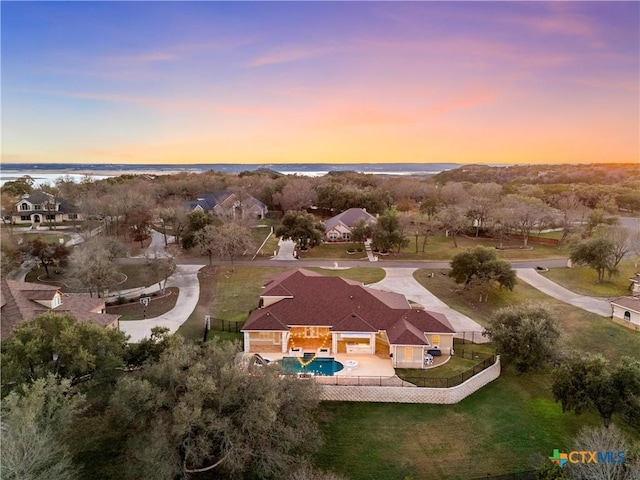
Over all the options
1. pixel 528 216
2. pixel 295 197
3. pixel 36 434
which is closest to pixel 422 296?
pixel 528 216

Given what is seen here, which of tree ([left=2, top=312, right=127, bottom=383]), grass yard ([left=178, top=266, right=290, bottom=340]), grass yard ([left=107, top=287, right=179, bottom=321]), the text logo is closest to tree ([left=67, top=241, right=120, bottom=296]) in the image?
grass yard ([left=107, top=287, right=179, bottom=321])

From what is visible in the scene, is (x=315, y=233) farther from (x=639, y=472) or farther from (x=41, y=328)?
(x=639, y=472)

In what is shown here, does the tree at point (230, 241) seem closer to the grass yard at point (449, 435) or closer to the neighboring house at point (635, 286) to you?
the grass yard at point (449, 435)

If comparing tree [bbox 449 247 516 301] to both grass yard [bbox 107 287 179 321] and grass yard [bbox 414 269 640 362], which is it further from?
grass yard [bbox 107 287 179 321]

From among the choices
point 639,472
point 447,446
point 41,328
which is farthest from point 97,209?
point 639,472

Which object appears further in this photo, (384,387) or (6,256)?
(6,256)

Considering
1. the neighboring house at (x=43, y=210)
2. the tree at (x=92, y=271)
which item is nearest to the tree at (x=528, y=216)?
the tree at (x=92, y=271)
